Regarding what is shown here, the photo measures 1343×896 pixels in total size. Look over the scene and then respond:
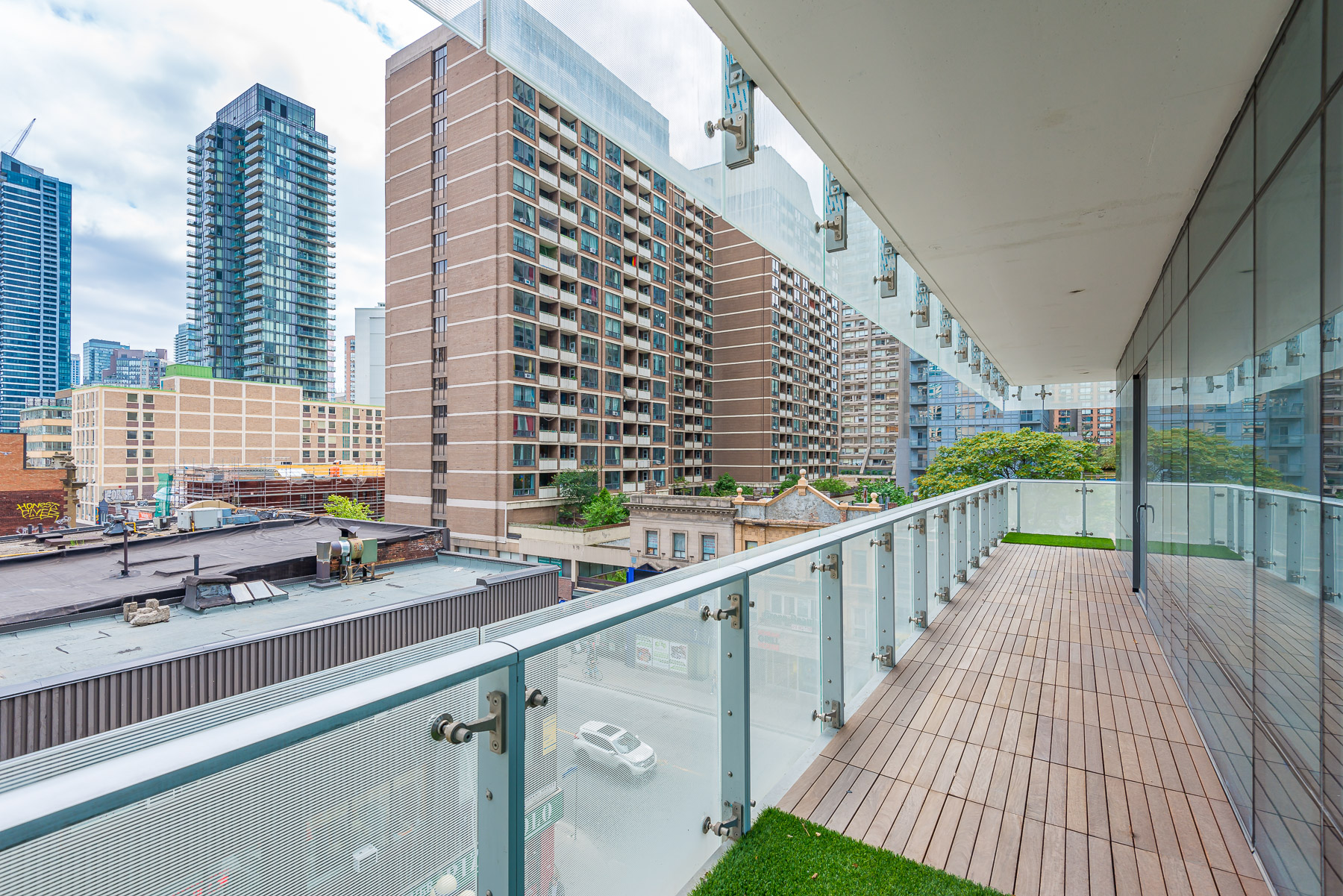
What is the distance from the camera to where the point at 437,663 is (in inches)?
44.8

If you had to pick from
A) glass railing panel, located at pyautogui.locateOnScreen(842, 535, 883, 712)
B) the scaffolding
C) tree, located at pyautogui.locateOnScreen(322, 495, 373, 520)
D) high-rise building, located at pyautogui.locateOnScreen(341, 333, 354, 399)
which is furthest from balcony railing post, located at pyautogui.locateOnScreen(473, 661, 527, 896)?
A: high-rise building, located at pyautogui.locateOnScreen(341, 333, 354, 399)

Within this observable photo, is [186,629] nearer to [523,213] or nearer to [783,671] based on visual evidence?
[783,671]

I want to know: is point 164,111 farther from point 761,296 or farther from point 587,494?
point 587,494

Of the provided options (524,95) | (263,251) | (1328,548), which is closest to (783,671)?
(1328,548)

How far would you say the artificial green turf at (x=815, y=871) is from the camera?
207 centimetres

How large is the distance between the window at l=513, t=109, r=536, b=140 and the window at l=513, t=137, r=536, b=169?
0.58 metres

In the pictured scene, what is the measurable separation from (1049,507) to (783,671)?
1118cm

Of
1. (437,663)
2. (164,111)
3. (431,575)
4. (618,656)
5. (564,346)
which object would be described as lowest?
(431,575)

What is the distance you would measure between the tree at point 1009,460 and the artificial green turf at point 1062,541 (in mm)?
12394

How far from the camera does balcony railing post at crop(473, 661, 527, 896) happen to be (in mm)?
1223

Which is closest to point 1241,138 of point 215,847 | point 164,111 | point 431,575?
point 215,847

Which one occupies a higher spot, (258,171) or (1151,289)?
(258,171)

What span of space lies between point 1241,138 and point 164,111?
16722 cm

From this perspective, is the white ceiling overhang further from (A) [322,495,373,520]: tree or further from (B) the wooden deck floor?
(A) [322,495,373,520]: tree
